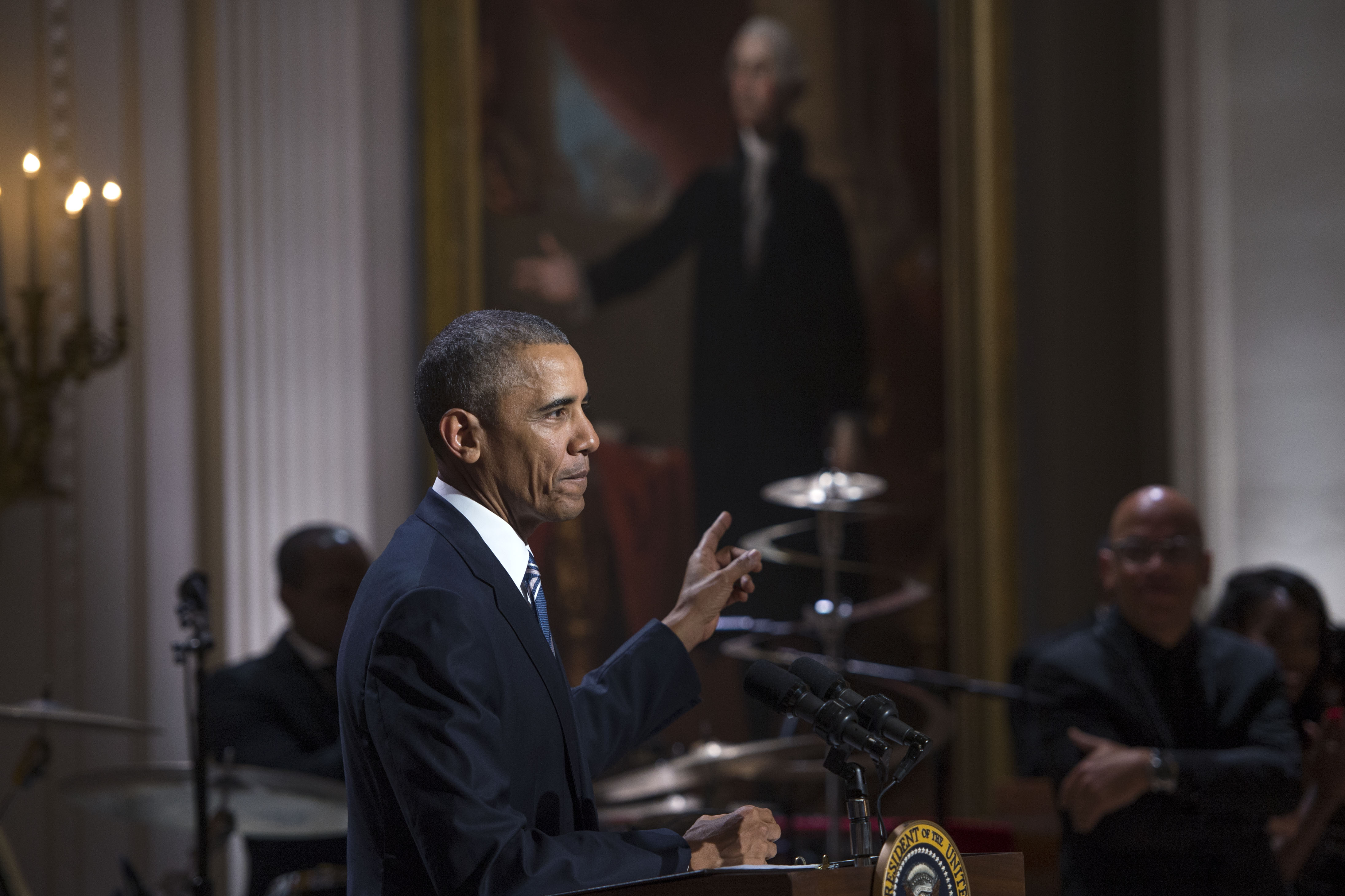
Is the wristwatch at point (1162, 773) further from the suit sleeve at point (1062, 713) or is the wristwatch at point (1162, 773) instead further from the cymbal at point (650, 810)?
the cymbal at point (650, 810)

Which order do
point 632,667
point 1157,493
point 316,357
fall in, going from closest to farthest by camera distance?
point 632,667, point 1157,493, point 316,357

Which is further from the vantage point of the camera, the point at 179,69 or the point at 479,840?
the point at 179,69

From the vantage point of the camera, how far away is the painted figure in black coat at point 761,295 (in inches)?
261

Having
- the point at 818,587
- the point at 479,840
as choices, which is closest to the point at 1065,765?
the point at 479,840

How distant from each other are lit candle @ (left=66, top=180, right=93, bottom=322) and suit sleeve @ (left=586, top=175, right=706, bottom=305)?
2253 millimetres

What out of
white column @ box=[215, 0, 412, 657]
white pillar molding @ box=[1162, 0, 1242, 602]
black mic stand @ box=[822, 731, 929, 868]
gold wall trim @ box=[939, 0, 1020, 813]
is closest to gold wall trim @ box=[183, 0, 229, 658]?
white column @ box=[215, 0, 412, 657]

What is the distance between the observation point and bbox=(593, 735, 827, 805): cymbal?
4.87 m

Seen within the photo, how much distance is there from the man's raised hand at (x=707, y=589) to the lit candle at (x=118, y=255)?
11.5ft

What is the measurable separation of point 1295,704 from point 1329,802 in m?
0.61

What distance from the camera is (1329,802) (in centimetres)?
370

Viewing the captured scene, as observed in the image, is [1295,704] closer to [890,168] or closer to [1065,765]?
[1065,765]

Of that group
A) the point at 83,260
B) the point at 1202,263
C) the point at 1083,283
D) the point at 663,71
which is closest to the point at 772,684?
the point at 83,260

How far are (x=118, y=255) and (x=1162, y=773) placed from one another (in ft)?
13.7

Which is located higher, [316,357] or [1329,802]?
[316,357]
